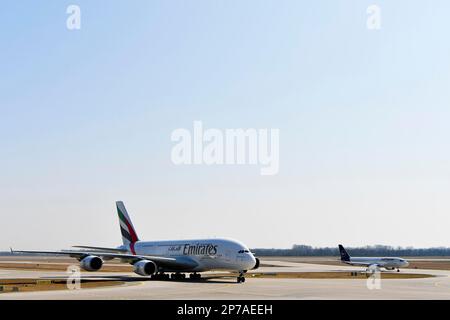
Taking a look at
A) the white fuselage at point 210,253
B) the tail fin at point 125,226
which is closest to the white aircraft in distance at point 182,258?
the white fuselage at point 210,253

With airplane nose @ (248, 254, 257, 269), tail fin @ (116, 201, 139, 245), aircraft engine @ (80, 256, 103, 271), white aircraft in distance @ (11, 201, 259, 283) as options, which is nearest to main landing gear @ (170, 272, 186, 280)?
white aircraft in distance @ (11, 201, 259, 283)

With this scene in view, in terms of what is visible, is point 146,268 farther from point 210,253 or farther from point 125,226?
point 125,226

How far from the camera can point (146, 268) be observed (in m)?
62.3

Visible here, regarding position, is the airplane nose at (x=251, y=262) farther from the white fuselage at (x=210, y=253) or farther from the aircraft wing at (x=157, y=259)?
the aircraft wing at (x=157, y=259)

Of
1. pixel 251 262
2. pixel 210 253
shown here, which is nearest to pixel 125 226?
pixel 210 253

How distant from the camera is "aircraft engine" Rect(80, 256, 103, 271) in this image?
62.4 m

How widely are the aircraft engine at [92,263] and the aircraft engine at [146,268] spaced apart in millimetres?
3912

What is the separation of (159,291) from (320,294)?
11852 mm

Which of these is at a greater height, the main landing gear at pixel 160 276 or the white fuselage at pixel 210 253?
the white fuselage at pixel 210 253

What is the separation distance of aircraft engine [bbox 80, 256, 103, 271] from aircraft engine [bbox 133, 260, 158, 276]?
3.91m

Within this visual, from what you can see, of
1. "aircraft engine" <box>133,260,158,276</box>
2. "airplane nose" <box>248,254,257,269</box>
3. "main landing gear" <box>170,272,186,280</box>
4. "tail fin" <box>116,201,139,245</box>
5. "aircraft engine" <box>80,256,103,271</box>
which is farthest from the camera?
"tail fin" <box>116,201,139,245</box>

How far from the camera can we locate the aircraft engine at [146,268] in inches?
2447

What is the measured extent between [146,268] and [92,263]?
5.67m

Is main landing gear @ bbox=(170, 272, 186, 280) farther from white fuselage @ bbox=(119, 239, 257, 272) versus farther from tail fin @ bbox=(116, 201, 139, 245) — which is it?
tail fin @ bbox=(116, 201, 139, 245)
